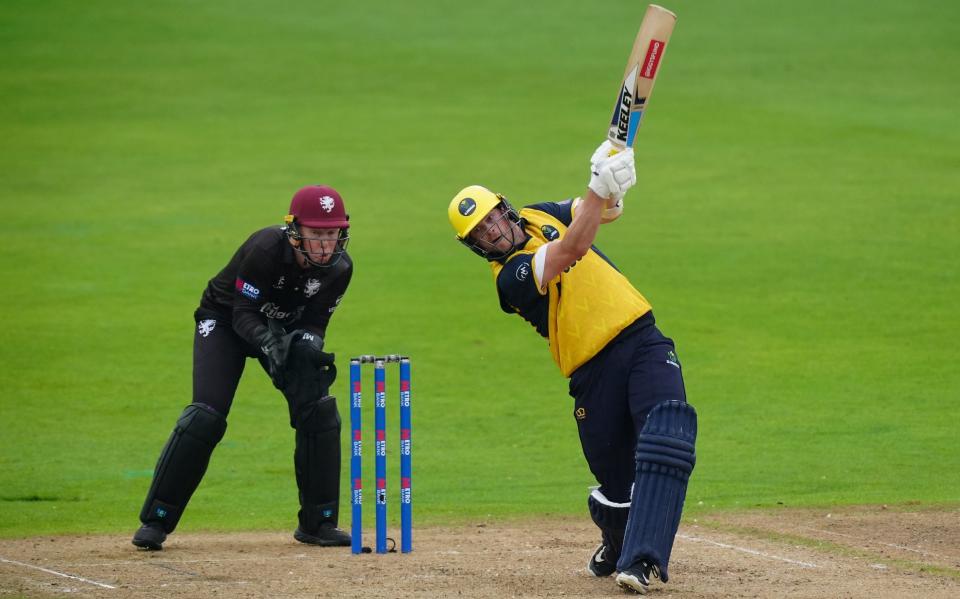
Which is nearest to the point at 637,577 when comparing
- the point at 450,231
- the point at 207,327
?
the point at 207,327

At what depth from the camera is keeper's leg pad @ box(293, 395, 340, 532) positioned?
27.0ft

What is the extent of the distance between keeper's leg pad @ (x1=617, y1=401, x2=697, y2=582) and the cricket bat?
127cm

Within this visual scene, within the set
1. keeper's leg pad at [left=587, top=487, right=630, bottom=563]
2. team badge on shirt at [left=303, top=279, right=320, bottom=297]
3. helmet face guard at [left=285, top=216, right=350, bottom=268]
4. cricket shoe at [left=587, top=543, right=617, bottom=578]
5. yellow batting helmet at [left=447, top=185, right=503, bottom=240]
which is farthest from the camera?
team badge on shirt at [left=303, top=279, right=320, bottom=297]

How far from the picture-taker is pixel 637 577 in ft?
21.0

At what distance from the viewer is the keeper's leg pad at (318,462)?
8.23 metres

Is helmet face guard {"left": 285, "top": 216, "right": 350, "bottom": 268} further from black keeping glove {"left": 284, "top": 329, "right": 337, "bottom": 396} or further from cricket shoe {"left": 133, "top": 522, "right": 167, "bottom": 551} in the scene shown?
cricket shoe {"left": 133, "top": 522, "right": 167, "bottom": 551}

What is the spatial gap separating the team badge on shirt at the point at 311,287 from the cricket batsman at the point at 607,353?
1.50m

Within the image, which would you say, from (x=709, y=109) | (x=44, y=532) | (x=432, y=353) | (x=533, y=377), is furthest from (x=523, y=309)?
(x=709, y=109)

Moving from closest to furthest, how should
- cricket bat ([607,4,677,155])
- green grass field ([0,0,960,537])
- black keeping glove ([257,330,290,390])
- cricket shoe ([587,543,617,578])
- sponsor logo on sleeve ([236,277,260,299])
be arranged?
cricket bat ([607,4,677,155]), cricket shoe ([587,543,617,578]), black keeping glove ([257,330,290,390]), sponsor logo on sleeve ([236,277,260,299]), green grass field ([0,0,960,537])

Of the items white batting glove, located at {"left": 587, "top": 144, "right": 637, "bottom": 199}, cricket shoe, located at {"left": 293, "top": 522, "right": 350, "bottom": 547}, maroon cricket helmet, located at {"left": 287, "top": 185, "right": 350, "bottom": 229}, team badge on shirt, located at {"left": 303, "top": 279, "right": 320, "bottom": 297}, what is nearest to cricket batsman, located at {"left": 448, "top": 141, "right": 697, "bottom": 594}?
white batting glove, located at {"left": 587, "top": 144, "right": 637, "bottom": 199}

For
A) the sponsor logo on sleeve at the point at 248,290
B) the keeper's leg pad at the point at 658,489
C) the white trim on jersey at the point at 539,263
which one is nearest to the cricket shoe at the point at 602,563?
the keeper's leg pad at the point at 658,489

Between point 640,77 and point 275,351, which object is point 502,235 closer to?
point 640,77

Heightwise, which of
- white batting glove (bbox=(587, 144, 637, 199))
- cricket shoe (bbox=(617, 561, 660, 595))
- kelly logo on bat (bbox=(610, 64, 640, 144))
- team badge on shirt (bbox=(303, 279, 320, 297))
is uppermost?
kelly logo on bat (bbox=(610, 64, 640, 144))

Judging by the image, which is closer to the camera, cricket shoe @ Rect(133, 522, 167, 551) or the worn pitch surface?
the worn pitch surface
